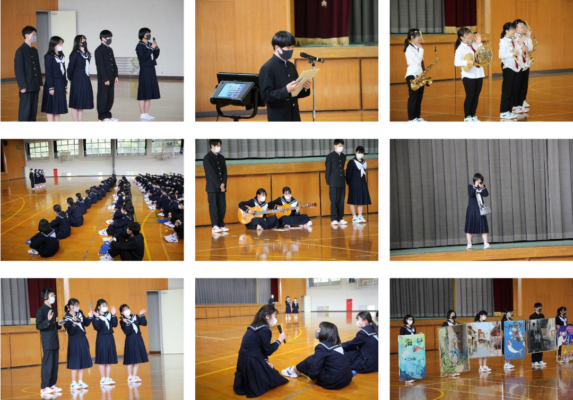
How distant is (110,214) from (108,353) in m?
1.38

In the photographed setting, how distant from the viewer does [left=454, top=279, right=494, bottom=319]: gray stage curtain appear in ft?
30.3

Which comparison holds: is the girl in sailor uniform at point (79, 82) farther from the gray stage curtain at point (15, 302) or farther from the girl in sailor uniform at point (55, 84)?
the gray stage curtain at point (15, 302)

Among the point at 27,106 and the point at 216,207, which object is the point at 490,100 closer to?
the point at 216,207

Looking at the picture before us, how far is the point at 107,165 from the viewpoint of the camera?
23.3ft

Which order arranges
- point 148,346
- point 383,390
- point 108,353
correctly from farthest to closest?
point 148,346, point 108,353, point 383,390

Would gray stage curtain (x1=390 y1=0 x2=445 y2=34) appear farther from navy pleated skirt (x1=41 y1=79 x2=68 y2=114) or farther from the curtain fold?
navy pleated skirt (x1=41 y1=79 x2=68 y2=114)

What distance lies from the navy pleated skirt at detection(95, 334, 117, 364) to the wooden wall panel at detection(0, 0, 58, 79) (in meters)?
3.31

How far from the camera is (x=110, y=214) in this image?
6922 mm

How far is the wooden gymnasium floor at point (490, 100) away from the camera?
287 inches

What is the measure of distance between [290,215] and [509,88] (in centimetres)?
279

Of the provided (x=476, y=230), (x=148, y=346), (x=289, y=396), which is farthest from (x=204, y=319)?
(x=476, y=230)

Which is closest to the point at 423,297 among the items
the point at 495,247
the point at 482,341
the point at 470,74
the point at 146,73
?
the point at 495,247

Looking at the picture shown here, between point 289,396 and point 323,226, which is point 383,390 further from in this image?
point 323,226

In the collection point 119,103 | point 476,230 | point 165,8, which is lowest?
point 476,230
